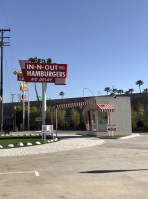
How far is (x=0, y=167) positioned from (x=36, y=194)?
4.73 metres

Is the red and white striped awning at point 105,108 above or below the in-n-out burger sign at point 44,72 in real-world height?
below

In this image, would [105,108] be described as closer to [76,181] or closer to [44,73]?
[44,73]

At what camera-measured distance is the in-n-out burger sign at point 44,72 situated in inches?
1021

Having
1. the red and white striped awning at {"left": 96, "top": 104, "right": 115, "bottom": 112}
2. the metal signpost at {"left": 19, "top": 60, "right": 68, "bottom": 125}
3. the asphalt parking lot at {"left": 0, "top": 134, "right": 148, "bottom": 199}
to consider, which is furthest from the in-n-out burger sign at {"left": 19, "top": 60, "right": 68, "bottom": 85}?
the asphalt parking lot at {"left": 0, "top": 134, "right": 148, "bottom": 199}

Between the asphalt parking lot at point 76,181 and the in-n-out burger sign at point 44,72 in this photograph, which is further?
the in-n-out burger sign at point 44,72

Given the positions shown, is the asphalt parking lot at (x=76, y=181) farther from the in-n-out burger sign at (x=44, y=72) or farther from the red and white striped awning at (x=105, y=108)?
the red and white striped awning at (x=105, y=108)

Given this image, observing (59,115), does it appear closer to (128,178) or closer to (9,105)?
(9,105)

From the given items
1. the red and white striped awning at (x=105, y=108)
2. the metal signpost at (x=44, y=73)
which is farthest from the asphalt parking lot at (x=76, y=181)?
the red and white striped awning at (x=105, y=108)

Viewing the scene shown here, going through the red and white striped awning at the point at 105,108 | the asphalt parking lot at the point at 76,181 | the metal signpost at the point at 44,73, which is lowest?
the asphalt parking lot at the point at 76,181

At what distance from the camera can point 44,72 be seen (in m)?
26.2

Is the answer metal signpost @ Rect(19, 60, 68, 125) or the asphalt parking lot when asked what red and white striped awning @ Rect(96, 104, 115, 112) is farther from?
the asphalt parking lot

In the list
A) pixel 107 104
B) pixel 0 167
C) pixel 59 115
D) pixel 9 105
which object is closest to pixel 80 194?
pixel 0 167

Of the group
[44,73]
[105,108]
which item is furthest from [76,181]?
[105,108]

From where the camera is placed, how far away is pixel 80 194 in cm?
620
